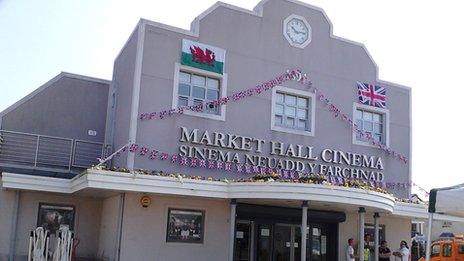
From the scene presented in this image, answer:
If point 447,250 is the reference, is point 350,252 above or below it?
below

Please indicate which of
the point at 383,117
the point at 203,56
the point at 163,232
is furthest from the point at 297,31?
the point at 163,232

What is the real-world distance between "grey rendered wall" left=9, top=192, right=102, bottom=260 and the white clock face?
8.73 metres

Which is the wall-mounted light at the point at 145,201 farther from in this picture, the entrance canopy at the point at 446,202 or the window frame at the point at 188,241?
the entrance canopy at the point at 446,202

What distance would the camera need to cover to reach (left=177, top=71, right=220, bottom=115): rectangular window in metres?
18.6

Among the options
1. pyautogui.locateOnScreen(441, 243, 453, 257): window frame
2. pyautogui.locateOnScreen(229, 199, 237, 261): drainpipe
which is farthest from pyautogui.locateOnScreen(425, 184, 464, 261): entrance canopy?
pyautogui.locateOnScreen(441, 243, 453, 257): window frame

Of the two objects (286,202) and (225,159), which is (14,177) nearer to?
(225,159)

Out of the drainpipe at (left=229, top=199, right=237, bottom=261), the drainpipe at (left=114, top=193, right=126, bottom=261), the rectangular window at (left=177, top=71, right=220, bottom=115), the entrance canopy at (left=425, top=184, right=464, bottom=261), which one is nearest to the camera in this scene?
the entrance canopy at (left=425, top=184, right=464, bottom=261)

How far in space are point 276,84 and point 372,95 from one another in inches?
173

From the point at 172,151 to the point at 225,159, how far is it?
1.81 meters

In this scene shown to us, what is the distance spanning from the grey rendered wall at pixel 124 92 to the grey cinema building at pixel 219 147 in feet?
0.35

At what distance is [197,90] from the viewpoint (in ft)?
61.7

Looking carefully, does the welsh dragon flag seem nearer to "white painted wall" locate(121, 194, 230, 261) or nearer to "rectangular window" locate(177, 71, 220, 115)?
"rectangular window" locate(177, 71, 220, 115)

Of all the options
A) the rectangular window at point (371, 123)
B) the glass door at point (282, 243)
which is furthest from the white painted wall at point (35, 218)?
the rectangular window at point (371, 123)

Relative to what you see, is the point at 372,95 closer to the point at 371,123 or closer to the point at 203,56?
the point at 371,123
